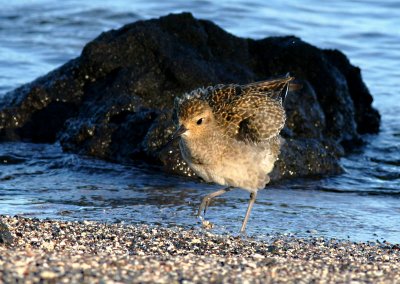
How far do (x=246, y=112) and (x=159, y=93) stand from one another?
317 cm

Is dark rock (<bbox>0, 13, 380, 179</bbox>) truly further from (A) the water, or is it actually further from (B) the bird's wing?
(B) the bird's wing

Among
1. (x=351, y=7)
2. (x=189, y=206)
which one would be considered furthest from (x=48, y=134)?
(x=351, y=7)

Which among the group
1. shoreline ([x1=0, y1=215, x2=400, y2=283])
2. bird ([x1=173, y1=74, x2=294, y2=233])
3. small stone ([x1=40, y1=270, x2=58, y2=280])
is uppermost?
bird ([x1=173, y1=74, x2=294, y2=233])

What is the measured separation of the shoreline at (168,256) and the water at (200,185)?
67 cm

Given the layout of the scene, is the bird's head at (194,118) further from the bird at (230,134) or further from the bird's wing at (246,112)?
the bird's wing at (246,112)

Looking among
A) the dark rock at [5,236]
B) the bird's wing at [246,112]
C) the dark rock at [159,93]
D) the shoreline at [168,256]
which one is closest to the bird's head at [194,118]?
the bird's wing at [246,112]

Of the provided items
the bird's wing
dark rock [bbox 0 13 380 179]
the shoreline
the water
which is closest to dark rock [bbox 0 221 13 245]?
the shoreline

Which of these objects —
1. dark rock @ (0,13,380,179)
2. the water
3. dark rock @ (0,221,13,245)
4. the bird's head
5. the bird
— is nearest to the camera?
dark rock @ (0,221,13,245)

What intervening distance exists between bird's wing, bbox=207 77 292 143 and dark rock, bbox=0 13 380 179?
6.42ft

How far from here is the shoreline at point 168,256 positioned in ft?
17.5

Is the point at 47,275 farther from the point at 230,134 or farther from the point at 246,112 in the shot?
the point at 246,112

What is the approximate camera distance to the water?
849 centimetres

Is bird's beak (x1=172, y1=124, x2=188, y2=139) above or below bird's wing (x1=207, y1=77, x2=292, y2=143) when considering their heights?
below

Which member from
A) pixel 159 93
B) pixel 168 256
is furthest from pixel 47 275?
pixel 159 93
